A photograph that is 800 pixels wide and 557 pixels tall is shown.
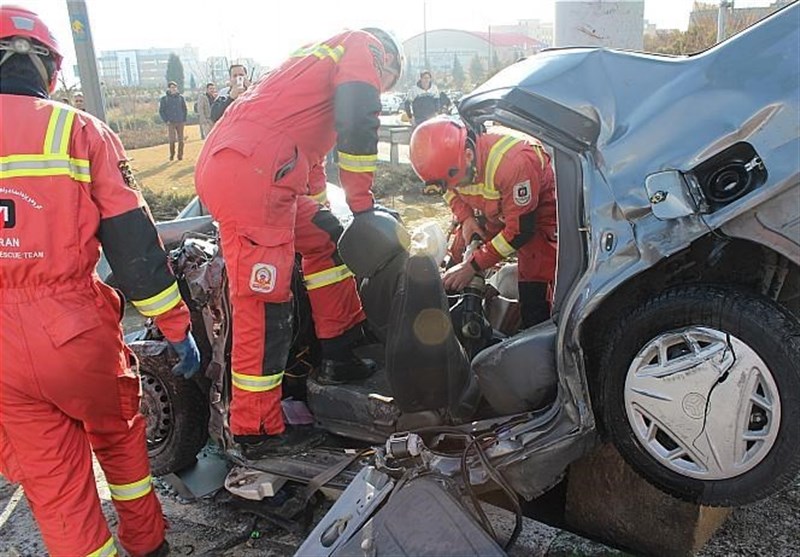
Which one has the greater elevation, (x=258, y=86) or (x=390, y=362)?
(x=258, y=86)

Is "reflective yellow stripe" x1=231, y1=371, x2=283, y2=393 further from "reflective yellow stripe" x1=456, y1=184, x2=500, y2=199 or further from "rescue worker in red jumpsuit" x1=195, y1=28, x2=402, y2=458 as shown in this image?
"reflective yellow stripe" x1=456, y1=184, x2=500, y2=199

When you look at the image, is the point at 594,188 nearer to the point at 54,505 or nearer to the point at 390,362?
the point at 390,362

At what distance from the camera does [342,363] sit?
120 inches

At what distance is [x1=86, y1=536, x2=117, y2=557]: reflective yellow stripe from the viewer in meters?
2.53

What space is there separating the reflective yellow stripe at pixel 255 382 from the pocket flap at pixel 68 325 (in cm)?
65

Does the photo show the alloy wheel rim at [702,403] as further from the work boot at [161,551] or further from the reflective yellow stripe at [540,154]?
the work boot at [161,551]

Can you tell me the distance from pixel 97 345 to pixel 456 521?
52.2 inches

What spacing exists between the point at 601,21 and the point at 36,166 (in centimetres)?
385

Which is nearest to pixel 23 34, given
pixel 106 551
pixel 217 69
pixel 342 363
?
pixel 342 363

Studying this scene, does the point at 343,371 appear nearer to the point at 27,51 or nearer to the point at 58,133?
the point at 58,133

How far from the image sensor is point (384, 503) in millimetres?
2119

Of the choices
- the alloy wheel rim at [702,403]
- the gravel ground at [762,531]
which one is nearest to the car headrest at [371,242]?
the alloy wheel rim at [702,403]

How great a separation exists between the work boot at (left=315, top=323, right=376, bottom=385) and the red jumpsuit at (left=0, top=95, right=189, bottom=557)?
0.63 metres

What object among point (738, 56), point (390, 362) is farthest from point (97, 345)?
point (738, 56)
